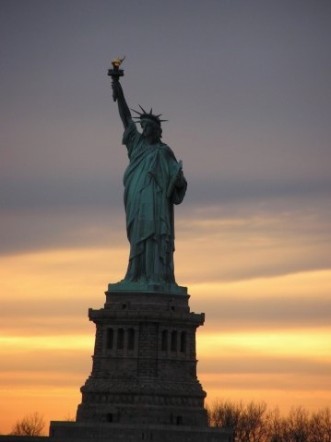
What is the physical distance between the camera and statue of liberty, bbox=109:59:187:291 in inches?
3802

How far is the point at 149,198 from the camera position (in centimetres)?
9750

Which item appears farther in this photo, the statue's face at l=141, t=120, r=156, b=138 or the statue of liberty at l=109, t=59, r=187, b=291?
the statue's face at l=141, t=120, r=156, b=138

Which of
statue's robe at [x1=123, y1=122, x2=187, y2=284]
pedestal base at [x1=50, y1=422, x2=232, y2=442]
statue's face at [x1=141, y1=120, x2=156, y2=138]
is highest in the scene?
statue's face at [x1=141, y1=120, x2=156, y2=138]

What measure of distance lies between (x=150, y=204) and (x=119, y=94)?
6570mm

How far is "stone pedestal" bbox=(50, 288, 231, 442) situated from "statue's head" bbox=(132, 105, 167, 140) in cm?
879

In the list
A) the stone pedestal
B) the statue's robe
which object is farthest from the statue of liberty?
the stone pedestal

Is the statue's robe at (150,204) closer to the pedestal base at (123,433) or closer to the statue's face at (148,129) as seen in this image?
the statue's face at (148,129)

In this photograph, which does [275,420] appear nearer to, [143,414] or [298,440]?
[298,440]

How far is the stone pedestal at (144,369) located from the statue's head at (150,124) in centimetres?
879

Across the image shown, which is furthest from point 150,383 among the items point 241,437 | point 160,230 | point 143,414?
point 241,437

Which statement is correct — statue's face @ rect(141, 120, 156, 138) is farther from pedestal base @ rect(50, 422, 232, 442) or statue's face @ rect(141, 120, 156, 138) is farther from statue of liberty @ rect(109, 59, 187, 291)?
pedestal base @ rect(50, 422, 232, 442)

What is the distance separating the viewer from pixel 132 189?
9825 cm

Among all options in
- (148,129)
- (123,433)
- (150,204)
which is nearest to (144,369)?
(123,433)

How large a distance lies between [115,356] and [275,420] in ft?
108
